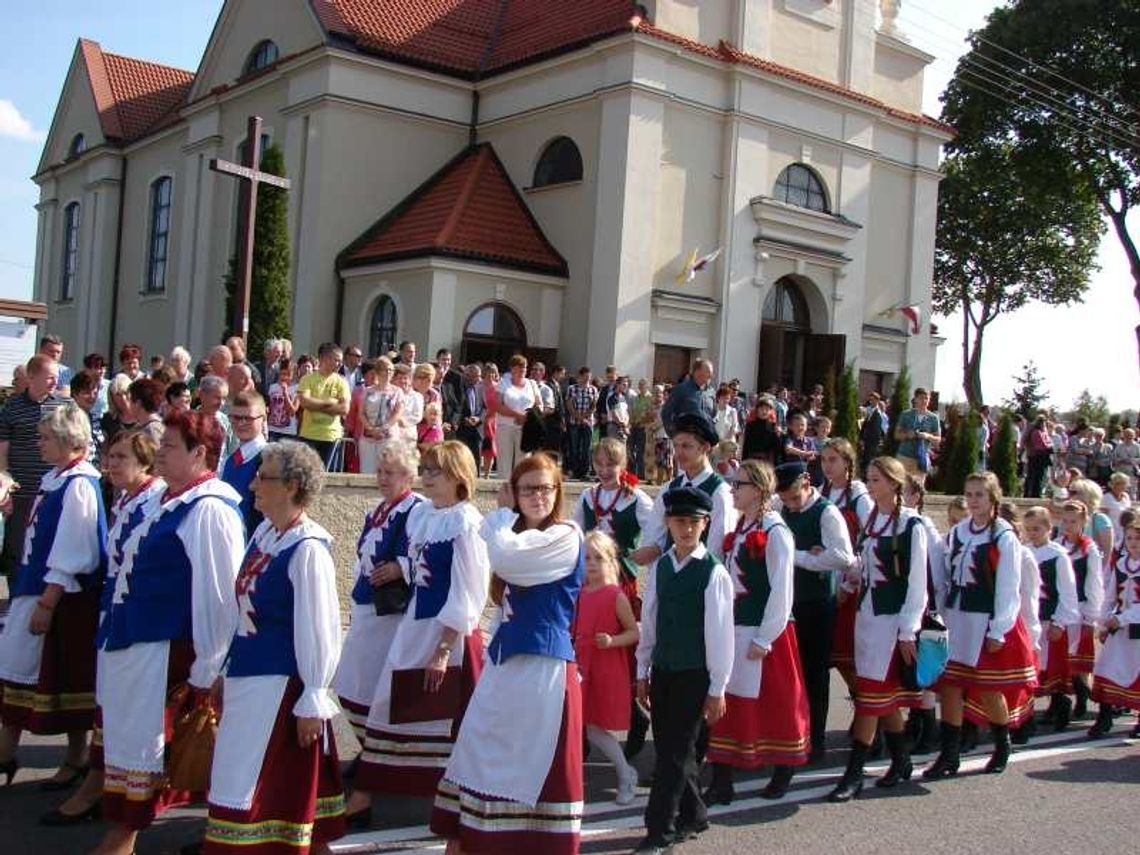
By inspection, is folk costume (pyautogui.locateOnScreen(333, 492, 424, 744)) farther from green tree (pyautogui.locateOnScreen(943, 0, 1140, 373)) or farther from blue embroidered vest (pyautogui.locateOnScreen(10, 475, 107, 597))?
green tree (pyautogui.locateOnScreen(943, 0, 1140, 373))

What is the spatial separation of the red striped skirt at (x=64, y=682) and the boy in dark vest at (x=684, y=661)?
9.42 feet

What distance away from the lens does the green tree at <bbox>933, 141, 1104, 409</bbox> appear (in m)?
43.6

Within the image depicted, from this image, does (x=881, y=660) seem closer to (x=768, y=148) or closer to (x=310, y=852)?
(x=310, y=852)

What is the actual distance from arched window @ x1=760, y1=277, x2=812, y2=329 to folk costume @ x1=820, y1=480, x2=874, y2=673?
57.0 ft

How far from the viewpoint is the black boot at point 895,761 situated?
7324 millimetres

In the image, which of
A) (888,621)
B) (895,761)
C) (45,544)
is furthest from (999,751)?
(45,544)

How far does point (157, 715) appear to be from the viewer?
16.3 ft

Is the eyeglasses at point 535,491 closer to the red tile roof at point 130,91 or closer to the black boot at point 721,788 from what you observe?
the black boot at point 721,788

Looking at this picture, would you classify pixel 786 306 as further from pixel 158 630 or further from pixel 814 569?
pixel 158 630

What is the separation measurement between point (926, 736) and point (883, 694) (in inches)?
57.0

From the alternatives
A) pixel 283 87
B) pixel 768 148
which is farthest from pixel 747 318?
pixel 283 87

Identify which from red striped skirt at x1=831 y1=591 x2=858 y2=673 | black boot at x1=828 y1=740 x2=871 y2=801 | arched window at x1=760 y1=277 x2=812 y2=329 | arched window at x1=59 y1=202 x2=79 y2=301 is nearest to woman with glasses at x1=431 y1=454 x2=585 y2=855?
black boot at x1=828 y1=740 x2=871 y2=801

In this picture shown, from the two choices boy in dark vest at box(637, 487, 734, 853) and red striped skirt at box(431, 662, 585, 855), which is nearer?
red striped skirt at box(431, 662, 585, 855)

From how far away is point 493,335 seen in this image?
23.4 meters
